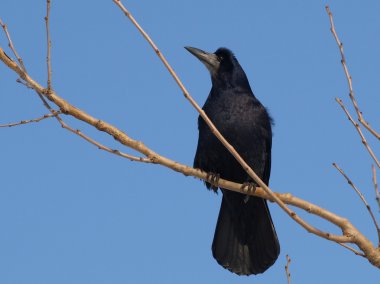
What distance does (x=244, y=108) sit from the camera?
25.8 feet

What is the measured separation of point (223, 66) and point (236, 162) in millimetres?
1477

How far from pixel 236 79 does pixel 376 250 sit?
3584mm

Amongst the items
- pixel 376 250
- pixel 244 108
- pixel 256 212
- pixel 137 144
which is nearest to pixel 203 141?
pixel 244 108

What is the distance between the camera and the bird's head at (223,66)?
8281 mm

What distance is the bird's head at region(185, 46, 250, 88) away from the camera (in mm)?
8281

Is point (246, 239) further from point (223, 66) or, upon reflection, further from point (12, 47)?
point (12, 47)

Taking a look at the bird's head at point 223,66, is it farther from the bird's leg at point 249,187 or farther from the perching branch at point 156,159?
the perching branch at point 156,159

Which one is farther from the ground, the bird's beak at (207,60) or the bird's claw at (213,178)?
the bird's beak at (207,60)

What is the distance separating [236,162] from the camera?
25.1 feet

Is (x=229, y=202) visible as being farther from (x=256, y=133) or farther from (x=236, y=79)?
(x=236, y=79)

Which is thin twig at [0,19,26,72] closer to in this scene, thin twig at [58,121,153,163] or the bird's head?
thin twig at [58,121,153,163]

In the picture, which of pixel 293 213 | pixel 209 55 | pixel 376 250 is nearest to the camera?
pixel 293 213

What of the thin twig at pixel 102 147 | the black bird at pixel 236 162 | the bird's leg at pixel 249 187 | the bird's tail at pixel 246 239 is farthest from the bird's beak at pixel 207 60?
the thin twig at pixel 102 147

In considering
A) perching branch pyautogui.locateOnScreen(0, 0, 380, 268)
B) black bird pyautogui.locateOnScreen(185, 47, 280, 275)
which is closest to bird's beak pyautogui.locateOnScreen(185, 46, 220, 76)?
black bird pyautogui.locateOnScreen(185, 47, 280, 275)
